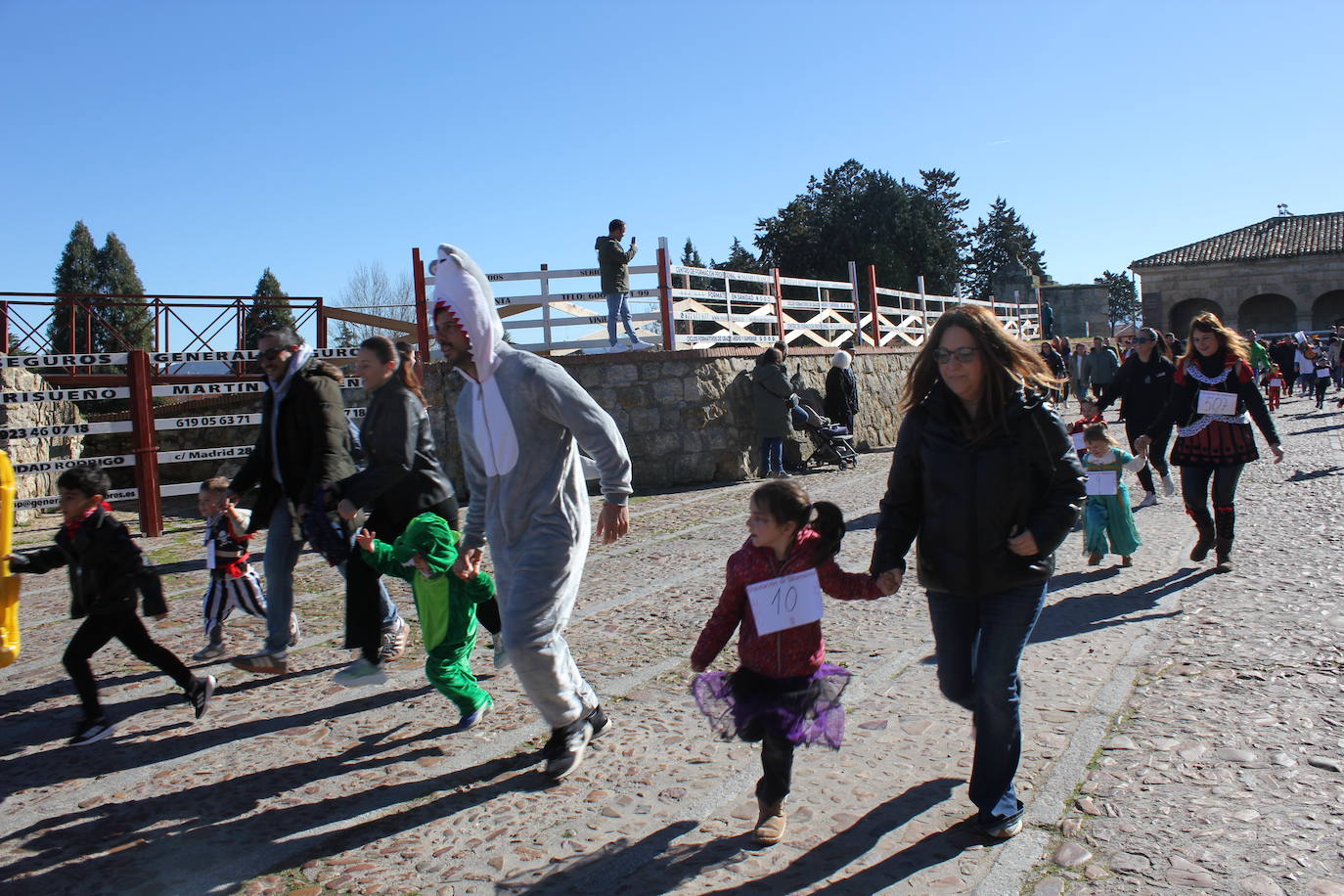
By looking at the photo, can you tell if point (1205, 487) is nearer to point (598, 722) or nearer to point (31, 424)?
point (598, 722)

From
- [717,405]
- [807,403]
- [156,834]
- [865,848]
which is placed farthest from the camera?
[807,403]

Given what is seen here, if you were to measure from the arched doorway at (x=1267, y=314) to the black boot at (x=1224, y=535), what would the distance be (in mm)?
54911

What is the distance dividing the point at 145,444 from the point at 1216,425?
9.67m

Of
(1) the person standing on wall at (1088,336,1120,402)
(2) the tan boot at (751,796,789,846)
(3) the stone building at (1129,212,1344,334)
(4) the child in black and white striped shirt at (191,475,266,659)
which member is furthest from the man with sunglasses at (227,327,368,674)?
(3) the stone building at (1129,212,1344,334)

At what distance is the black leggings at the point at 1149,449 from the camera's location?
7608 mm

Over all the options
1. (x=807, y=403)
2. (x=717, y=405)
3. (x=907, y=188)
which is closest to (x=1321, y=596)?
(x=717, y=405)

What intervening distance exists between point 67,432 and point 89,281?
119ft

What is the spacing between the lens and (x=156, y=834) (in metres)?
3.41

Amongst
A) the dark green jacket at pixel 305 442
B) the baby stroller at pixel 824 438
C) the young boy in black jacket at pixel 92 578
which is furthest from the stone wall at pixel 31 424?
the baby stroller at pixel 824 438

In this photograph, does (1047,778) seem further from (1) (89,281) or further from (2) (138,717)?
(1) (89,281)

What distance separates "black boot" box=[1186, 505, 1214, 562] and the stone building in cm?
5440

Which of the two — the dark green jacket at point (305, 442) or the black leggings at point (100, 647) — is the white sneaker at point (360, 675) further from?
the dark green jacket at point (305, 442)

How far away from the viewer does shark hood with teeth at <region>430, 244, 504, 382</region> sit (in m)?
3.79

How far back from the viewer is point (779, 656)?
3160mm
